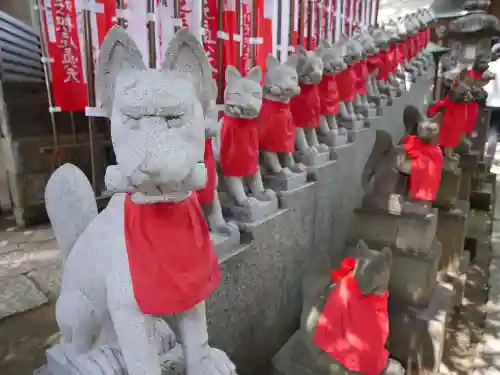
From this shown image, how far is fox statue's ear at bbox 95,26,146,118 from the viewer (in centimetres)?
109

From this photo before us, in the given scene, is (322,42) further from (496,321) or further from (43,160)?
(43,160)

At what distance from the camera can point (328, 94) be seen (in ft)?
10.7

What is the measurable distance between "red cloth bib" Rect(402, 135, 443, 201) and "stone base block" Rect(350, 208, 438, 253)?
16cm

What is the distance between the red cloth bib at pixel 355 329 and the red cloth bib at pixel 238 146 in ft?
2.56

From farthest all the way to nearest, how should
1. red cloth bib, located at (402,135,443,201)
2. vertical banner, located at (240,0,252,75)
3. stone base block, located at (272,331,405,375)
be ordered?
vertical banner, located at (240,0,252,75)
red cloth bib, located at (402,135,443,201)
stone base block, located at (272,331,405,375)

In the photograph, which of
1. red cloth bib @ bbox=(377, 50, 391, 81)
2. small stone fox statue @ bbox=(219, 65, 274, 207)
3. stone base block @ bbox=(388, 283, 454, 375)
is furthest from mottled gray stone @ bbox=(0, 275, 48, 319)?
red cloth bib @ bbox=(377, 50, 391, 81)

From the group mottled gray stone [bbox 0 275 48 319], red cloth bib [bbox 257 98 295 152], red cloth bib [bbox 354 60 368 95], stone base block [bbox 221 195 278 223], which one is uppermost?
red cloth bib [bbox 354 60 368 95]

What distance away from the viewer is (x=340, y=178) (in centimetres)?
350

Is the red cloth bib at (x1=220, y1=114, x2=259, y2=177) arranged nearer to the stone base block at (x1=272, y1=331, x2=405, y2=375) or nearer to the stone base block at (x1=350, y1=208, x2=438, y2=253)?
the stone base block at (x1=272, y1=331, x2=405, y2=375)

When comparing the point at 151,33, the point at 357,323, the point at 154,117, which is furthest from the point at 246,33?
the point at 154,117

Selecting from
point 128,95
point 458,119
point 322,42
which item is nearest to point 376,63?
point 458,119

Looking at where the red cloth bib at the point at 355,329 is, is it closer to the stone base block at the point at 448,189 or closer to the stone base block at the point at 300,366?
the stone base block at the point at 300,366

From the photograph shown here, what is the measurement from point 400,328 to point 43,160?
12.6ft

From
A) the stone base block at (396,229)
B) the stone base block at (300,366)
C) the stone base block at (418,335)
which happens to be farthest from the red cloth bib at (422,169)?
the stone base block at (300,366)
